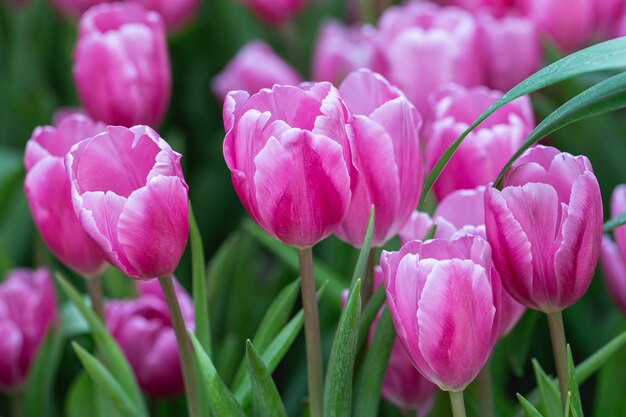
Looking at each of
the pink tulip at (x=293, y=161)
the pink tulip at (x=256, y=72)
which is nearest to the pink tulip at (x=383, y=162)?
the pink tulip at (x=293, y=161)

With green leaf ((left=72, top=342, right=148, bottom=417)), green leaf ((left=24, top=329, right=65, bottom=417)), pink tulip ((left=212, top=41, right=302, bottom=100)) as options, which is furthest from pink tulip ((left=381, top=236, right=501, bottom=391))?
pink tulip ((left=212, top=41, right=302, bottom=100))

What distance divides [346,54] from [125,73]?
26 centimetres

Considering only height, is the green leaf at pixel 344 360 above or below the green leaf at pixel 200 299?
above

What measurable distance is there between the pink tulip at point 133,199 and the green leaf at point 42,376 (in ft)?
1.10

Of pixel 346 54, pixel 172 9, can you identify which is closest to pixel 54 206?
pixel 346 54

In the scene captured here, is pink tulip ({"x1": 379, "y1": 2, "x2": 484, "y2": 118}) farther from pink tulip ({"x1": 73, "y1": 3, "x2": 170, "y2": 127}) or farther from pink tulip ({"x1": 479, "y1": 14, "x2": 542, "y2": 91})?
pink tulip ({"x1": 73, "y1": 3, "x2": 170, "y2": 127})

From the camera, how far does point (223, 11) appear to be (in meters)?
1.53

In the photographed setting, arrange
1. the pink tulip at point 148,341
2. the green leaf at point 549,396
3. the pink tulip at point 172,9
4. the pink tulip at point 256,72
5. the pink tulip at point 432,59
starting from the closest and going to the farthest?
1. the green leaf at point 549,396
2. the pink tulip at point 148,341
3. the pink tulip at point 432,59
4. the pink tulip at point 256,72
5. the pink tulip at point 172,9

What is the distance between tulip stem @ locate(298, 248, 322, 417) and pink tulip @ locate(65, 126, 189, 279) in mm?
71

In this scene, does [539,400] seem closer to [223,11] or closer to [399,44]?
[399,44]

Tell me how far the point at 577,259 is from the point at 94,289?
0.37 meters

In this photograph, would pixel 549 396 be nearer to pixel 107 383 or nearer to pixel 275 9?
pixel 107 383

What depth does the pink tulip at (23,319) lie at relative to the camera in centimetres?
91

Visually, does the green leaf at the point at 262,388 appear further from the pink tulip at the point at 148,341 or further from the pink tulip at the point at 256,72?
the pink tulip at the point at 256,72
